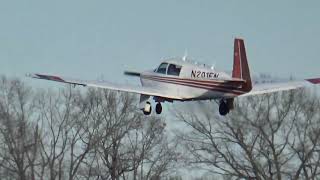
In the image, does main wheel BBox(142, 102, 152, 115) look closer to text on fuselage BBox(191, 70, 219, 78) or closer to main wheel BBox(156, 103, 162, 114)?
main wheel BBox(156, 103, 162, 114)

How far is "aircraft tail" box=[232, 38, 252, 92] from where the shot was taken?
62.8m

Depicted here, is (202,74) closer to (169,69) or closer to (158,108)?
(169,69)

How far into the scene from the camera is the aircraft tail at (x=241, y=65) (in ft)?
206

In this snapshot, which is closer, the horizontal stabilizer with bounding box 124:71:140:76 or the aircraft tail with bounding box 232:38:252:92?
the aircraft tail with bounding box 232:38:252:92

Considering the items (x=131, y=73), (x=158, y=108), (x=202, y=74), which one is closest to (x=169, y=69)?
(x=158, y=108)

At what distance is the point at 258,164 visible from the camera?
88.2m

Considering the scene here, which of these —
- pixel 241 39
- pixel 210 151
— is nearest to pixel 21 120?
pixel 210 151

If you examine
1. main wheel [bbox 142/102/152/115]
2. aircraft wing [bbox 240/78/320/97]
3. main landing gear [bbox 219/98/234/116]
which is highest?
aircraft wing [bbox 240/78/320/97]

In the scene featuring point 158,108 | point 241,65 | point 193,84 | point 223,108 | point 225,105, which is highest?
point 241,65

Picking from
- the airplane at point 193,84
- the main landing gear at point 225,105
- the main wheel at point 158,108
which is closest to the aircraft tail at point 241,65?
the airplane at point 193,84

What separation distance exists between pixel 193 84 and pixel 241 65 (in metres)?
3.22

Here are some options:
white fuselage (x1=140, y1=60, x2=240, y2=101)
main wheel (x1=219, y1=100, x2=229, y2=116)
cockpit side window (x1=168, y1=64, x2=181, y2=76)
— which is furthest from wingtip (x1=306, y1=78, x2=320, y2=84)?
cockpit side window (x1=168, y1=64, x2=181, y2=76)

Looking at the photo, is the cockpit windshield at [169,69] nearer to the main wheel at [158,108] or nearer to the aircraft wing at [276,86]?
the main wheel at [158,108]

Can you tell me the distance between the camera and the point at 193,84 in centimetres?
6519
